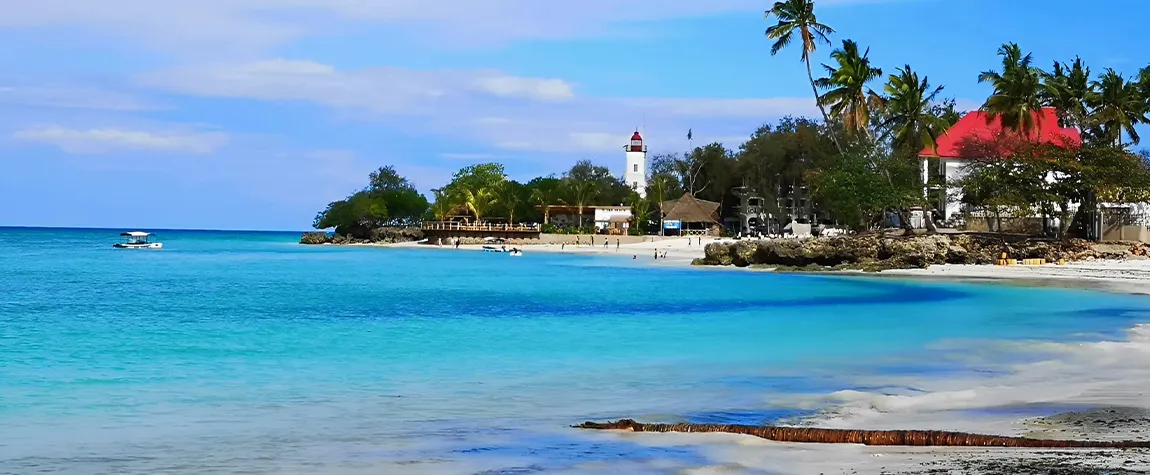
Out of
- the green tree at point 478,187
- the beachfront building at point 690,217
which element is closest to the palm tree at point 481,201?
the green tree at point 478,187

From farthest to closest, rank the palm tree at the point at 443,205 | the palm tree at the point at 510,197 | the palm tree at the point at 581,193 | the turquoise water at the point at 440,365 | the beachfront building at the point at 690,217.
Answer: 1. the palm tree at the point at 443,205
2. the palm tree at the point at 510,197
3. the palm tree at the point at 581,193
4. the beachfront building at the point at 690,217
5. the turquoise water at the point at 440,365

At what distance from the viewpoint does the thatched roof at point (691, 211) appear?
81.2 metres

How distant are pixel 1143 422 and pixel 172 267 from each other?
5033 cm

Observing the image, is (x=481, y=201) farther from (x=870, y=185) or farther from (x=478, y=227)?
(x=870, y=185)

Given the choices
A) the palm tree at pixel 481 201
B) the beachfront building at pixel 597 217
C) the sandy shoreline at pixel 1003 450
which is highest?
the palm tree at pixel 481 201

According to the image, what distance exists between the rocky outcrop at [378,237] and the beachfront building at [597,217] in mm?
13748

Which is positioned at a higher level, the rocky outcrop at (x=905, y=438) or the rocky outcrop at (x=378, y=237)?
the rocky outcrop at (x=378, y=237)

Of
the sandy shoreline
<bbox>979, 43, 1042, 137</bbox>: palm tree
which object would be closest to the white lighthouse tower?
<bbox>979, 43, 1042, 137</bbox>: palm tree

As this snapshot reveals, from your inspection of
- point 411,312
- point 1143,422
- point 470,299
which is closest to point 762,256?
point 470,299

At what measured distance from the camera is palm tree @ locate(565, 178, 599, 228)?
87.3 meters

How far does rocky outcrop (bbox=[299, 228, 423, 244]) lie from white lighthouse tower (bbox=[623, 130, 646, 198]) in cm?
2173

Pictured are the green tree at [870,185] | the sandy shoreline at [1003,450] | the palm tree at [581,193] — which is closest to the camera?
the sandy shoreline at [1003,450]

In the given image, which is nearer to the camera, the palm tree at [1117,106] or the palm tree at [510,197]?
the palm tree at [1117,106]

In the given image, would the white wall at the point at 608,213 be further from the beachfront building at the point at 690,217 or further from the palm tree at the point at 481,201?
the palm tree at the point at 481,201
